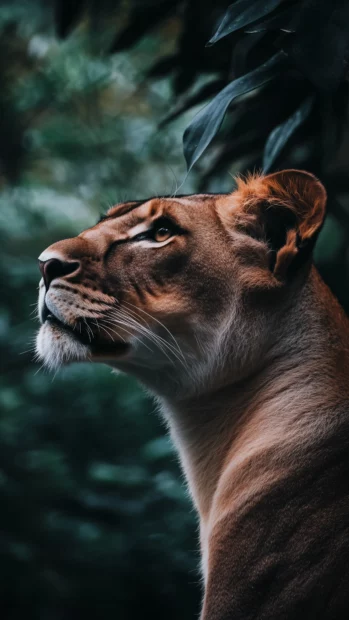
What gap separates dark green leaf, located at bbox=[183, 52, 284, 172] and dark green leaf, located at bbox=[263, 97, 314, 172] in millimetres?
332

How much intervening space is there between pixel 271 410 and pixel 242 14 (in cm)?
79

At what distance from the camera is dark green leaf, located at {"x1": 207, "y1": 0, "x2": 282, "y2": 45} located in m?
1.52

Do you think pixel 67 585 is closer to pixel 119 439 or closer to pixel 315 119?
pixel 119 439

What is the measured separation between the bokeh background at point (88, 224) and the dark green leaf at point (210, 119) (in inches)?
26.7

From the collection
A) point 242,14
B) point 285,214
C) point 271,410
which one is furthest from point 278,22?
point 271,410

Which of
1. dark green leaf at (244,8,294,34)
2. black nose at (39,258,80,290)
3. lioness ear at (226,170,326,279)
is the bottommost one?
lioness ear at (226,170,326,279)

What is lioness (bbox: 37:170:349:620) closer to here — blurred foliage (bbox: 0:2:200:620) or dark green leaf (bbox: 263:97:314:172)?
dark green leaf (bbox: 263:97:314:172)

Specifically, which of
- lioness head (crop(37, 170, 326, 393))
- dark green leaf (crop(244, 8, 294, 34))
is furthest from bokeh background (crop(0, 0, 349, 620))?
lioness head (crop(37, 170, 326, 393))

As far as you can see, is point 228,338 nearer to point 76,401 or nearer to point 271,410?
point 271,410

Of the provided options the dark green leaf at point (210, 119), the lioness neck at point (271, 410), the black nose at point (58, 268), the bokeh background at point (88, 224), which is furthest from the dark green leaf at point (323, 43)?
the bokeh background at point (88, 224)

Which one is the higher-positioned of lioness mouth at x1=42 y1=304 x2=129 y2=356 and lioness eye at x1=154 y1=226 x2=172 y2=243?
lioness eye at x1=154 y1=226 x2=172 y2=243

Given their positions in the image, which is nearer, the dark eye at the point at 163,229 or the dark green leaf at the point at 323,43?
the dark green leaf at the point at 323,43

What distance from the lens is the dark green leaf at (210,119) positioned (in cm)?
161

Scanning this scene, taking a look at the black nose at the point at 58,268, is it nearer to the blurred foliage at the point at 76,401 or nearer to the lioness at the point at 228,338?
the lioness at the point at 228,338
